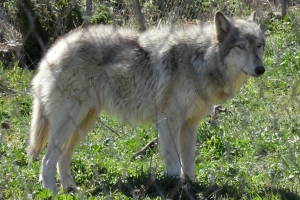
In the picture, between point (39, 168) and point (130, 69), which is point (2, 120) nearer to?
point (39, 168)

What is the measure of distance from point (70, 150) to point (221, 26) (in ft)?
5.00

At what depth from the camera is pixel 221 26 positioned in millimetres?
4379

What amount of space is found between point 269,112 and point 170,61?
1.34m

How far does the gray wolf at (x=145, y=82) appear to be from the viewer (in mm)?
4320

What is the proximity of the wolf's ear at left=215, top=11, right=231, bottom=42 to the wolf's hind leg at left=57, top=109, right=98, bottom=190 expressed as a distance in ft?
3.83

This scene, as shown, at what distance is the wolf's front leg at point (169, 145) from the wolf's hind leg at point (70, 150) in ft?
1.97

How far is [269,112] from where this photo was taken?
5.27 metres

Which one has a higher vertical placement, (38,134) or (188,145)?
(38,134)

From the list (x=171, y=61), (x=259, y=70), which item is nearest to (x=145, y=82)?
(x=171, y=61)

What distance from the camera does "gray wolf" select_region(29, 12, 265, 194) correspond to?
4.32 metres

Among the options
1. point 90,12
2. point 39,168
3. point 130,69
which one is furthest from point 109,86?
point 90,12

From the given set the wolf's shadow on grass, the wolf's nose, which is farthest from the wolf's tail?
the wolf's nose

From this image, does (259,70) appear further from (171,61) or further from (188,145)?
(188,145)

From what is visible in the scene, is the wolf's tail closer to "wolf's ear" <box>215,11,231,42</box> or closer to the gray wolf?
the gray wolf
